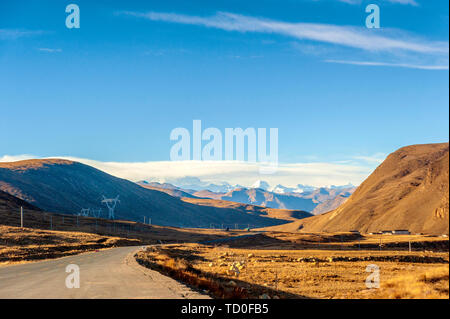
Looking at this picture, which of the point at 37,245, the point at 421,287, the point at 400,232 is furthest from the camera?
the point at 400,232

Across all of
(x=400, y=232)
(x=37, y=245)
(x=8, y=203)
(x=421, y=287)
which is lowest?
(x=400, y=232)

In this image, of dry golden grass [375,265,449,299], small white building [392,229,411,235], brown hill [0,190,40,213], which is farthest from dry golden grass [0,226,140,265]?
small white building [392,229,411,235]

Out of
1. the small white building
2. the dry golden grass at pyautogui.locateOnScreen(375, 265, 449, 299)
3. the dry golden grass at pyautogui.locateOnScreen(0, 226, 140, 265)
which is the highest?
the dry golden grass at pyautogui.locateOnScreen(375, 265, 449, 299)

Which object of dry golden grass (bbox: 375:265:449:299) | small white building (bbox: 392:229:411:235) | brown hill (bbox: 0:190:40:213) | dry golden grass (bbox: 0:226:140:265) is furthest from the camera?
brown hill (bbox: 0:190:40:213)

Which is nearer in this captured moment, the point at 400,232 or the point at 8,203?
the point at 400,232

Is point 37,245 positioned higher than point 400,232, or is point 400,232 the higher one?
point 37,245

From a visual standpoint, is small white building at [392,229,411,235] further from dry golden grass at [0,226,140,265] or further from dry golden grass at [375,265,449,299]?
dry golden grass at [375,265,449,299]

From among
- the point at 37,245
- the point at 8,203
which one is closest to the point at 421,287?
the point at 37,245

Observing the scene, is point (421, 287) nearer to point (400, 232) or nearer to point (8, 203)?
point (400, 232)

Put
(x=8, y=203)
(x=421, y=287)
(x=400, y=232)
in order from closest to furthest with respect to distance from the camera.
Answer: (x=421, y=287) < (x=400, y=232) < (x=8, y=203)
